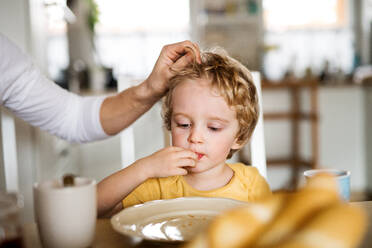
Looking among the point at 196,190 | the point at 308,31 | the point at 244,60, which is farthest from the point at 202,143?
the point at 308,31

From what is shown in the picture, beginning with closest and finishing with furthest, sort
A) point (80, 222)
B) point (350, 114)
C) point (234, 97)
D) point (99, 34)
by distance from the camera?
point (80, 222) → point (234, 97) → point (350, 114) → point (99, 34)

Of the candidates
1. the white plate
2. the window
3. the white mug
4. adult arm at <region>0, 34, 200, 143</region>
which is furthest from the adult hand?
the window

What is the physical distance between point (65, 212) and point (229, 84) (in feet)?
1.81

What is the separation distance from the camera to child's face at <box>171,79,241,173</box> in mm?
903

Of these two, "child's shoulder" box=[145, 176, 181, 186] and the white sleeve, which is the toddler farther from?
the white sleeve

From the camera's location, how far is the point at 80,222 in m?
0.52

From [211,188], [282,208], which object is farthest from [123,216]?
[211,188]

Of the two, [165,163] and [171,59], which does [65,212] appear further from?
[171,59]

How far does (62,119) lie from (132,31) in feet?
11.3

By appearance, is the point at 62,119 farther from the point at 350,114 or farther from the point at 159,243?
the point at 350,114

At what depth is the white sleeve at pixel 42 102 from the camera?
1.07m

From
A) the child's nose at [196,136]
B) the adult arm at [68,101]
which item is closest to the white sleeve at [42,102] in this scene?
the adult arm at [68,101]

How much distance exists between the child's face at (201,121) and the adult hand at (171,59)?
6cm

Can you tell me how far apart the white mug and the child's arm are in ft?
0.88
